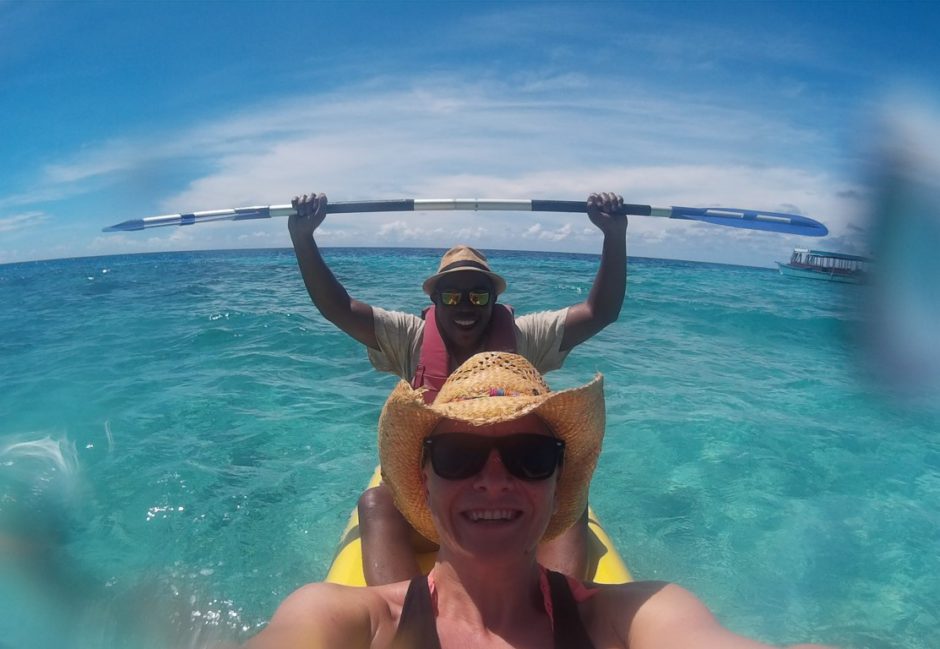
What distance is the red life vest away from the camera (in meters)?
3.12

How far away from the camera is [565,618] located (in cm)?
176

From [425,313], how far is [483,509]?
6.39ft

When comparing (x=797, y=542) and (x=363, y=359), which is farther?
(x=363, y=359)

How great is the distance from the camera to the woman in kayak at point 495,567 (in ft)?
5.32

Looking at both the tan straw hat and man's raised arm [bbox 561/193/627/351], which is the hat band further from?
man's raised arm [bbox 561/193/627/351]

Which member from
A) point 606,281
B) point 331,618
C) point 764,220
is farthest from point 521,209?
point 331,618

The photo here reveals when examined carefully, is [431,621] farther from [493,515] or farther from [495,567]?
[493,515]

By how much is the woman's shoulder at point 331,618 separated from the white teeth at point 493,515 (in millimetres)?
411

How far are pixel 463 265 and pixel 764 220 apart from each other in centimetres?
269

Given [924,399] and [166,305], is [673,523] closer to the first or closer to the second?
[924,399]

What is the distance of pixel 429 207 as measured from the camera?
4293mm

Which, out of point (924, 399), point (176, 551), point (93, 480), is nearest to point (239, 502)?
point (176, 551)

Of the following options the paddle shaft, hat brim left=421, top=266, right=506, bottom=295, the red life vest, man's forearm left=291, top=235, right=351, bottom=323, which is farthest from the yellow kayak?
the paddle shaft

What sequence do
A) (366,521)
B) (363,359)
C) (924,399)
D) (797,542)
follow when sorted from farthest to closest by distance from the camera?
(363,359) → (924,399) → (797,542) → (366,521)
